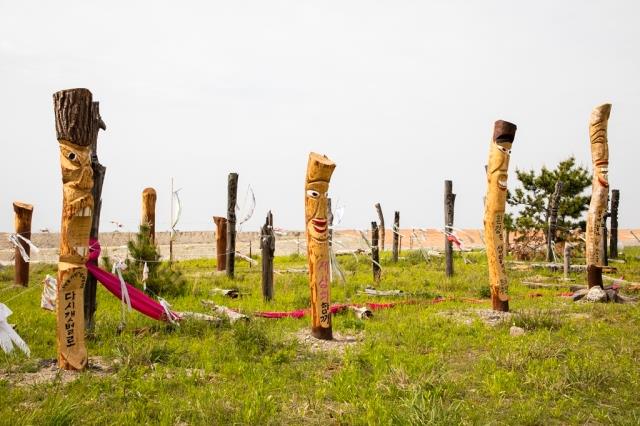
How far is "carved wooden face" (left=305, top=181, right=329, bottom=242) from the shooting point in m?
7.19

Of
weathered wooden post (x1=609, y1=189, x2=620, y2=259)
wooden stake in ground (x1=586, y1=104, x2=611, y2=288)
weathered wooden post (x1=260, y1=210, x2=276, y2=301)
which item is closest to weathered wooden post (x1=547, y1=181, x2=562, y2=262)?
weathered wooden post (x1=609, y1=189, x2=620, y2=259)

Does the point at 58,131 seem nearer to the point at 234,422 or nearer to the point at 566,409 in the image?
the point at 234,422

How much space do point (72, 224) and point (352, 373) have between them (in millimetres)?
3399

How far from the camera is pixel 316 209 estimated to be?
720 cm

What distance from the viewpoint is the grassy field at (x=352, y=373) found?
4355mm

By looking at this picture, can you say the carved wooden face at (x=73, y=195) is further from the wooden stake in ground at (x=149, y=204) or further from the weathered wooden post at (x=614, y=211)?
the weathered wooden post at (x=614, y=211)

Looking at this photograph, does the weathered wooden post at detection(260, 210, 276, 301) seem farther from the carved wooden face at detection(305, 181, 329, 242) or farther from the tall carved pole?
the tall carved pole

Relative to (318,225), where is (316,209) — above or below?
above

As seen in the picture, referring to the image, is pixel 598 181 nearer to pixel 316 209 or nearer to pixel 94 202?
pixel 316 209

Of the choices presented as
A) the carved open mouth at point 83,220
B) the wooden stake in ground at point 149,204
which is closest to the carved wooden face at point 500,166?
the carved open mouth at point 83,220

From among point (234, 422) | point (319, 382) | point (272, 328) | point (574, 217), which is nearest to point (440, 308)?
point (272, 328)

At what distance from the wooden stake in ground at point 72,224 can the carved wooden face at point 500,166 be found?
6.63 metres

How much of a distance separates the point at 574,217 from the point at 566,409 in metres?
19.7

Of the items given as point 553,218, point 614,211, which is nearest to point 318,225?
point 553,218
